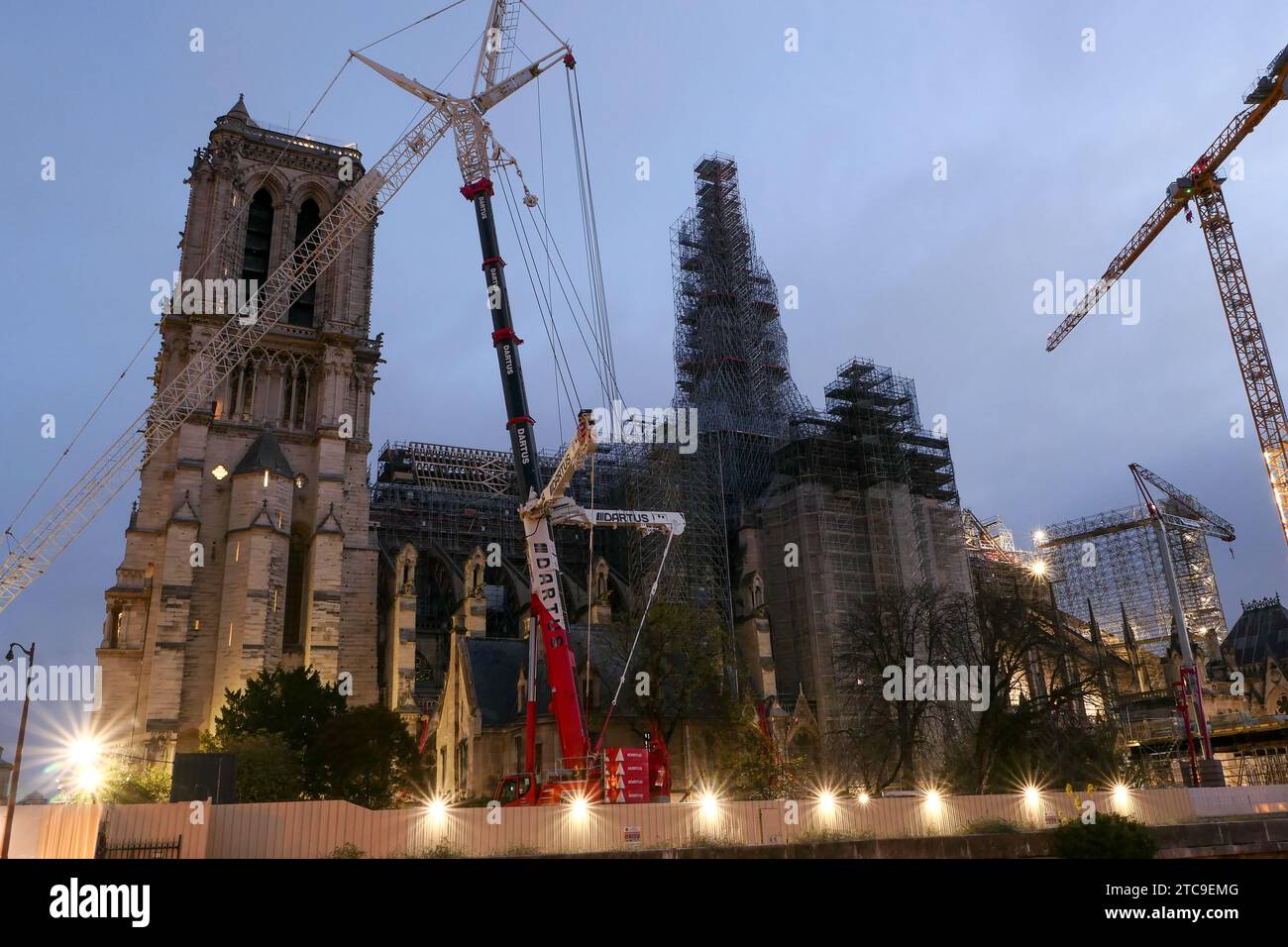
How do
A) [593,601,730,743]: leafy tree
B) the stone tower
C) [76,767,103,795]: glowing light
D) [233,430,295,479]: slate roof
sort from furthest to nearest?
[233,430,295,479]: slate roof, the stone tower, [593,601,730,743]: leafy tree, [76,767,103,795]: glowing light

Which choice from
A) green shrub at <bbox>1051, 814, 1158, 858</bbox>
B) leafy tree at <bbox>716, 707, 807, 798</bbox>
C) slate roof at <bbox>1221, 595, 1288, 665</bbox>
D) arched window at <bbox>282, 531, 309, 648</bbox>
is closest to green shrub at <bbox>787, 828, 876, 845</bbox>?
green shrub at <bbox>1051, 814, 1158, 858</bbox>

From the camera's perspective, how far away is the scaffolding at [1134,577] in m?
83.9

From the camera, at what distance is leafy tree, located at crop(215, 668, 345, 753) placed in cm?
3594

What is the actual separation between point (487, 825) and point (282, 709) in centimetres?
1945

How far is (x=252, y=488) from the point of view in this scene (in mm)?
45812

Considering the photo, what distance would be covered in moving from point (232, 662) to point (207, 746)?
534 centimetres

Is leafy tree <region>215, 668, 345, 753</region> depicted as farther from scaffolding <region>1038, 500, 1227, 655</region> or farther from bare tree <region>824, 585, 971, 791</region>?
scaffolding <region>1038, 500, 1227, 655</region>

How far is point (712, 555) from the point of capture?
5184 centimetres

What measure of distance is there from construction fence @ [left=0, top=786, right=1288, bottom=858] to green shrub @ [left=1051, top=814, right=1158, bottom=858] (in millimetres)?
4209

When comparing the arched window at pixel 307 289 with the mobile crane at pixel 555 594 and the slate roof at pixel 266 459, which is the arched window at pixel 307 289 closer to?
the slate roof at pixel 266 459

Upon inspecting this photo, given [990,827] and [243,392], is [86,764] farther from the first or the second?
[990,827]

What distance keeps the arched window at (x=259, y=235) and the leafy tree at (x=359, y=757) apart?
29553mm
